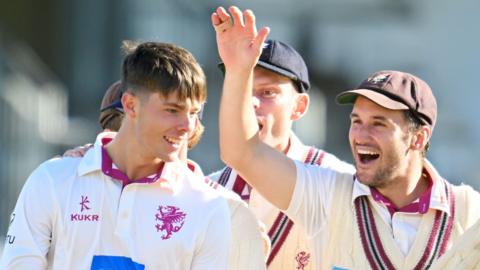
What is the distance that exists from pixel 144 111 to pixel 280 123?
3.38ft

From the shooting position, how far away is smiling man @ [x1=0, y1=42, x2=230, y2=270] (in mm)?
4750

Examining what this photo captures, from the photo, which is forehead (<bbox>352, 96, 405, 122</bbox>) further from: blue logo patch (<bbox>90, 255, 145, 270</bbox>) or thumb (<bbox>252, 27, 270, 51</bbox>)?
blue logo patch (<bbox>90, 255, 145, 270</bbox>)

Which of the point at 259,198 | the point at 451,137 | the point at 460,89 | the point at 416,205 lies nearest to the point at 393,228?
the point at 416,205

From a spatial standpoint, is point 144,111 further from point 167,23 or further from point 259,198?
point 167,23

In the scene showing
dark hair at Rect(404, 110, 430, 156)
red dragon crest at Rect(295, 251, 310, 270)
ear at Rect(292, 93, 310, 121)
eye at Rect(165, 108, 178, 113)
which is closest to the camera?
eye at Rect(165, 108, 178, 113)

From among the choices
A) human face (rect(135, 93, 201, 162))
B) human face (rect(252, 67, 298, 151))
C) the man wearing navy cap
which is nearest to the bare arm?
human face (rect(135, 93, 201, 162))

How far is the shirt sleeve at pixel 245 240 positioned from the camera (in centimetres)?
501

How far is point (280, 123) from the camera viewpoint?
571 cm

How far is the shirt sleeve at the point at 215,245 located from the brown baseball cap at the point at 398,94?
0.75m

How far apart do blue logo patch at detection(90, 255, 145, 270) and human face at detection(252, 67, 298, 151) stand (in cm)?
112

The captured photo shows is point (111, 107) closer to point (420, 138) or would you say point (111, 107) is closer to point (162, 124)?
point (162, 124)

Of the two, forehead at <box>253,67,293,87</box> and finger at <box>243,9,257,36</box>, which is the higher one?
finger at <box>243,9,257,36</box>

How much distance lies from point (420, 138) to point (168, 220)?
1.11m

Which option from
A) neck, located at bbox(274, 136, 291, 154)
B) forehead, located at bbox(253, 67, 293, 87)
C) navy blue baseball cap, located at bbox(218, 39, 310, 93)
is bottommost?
neck, located at bbox(274, 136, 291, 154)
